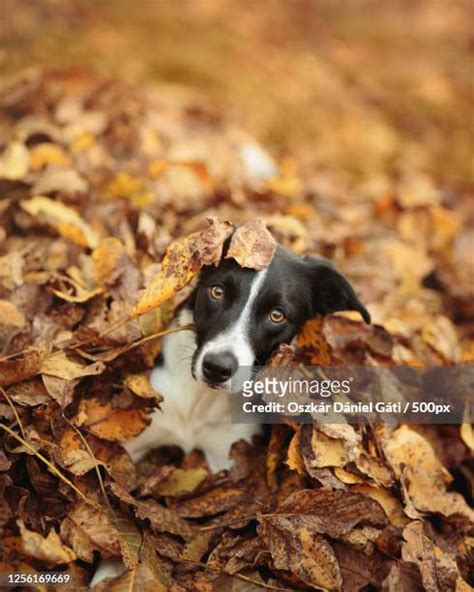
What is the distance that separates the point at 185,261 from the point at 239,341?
39 centimetres

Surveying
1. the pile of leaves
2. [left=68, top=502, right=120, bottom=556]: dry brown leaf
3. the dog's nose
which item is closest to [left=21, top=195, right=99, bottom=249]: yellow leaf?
the pile of leaves

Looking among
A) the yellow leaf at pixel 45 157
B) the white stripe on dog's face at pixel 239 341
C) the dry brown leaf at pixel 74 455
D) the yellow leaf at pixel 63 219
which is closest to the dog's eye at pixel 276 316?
the white stripe on dog's face at pixel 239 341

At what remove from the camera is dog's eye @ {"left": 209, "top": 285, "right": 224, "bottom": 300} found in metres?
2.95

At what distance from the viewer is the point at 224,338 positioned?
111 inches

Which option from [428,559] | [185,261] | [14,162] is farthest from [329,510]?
[14,162]

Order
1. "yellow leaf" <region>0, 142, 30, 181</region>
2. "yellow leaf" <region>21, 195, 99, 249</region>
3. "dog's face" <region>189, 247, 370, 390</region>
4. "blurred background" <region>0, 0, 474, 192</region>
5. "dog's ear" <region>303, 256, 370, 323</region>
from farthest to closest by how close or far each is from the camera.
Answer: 1. "blurred background" <region>0, 0, 474, 192</region>
2. "yellow leaf" <region>0, 142, 30, 181</region>
3. "yellow leaf" <region>21, 195, 99, 249</region>
4. "dog's ear" <region>303, 256, 370, 323</region>
5. "dog's face" <region>189, 247, 370, 390</region>

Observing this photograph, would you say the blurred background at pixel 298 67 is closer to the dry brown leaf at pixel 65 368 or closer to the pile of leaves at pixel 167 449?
the pile of leaves at pixel 167 449

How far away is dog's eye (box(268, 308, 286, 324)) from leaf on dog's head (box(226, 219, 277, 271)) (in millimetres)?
249

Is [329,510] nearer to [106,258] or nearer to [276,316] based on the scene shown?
[276,316]

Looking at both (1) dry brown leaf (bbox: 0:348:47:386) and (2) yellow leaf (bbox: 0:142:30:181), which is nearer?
(1) dry brown leaf (bbox: 0:348:47:386)

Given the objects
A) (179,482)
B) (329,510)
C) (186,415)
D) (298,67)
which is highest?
(329,510)

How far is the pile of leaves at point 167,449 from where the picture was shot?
2.64 metres

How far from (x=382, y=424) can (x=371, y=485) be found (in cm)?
35

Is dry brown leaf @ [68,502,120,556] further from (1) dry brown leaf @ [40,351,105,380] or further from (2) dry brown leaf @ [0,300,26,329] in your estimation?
(2) dry brown leaf @ [0,300,26,329]
